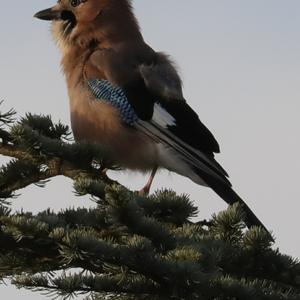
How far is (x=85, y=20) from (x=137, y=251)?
3585 millimetres

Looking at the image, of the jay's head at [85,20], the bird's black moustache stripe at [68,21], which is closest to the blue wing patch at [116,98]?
the jay's head at [85,20]

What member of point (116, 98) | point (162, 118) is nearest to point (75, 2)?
point (116, 98)

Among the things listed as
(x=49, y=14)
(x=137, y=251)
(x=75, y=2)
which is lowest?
(x=137, y=251)

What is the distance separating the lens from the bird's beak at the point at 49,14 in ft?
19.3

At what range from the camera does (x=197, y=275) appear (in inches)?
99.2

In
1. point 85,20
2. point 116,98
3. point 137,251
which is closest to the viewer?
point 137,251

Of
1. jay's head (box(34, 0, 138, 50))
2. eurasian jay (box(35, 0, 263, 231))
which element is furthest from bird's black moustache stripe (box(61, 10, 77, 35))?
eurasian jay (box(35, 0, 263, 231))

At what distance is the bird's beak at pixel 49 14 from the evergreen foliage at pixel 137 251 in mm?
2791

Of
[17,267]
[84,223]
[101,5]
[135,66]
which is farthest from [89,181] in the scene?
[101,5]

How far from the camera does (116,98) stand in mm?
5125

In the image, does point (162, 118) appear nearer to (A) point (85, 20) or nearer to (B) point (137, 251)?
(A) point (85, 20)

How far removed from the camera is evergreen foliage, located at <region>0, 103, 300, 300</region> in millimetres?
2531

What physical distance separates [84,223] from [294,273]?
78 centimetres

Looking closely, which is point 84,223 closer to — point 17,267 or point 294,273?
point 17,267
